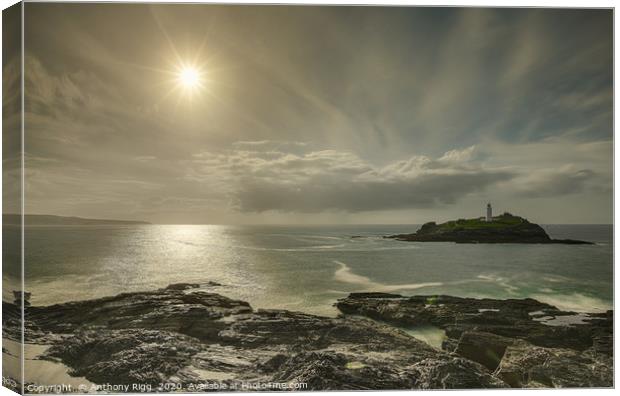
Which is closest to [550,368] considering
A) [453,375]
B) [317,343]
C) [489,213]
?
[453,375]

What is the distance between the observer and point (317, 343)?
4.09 meters

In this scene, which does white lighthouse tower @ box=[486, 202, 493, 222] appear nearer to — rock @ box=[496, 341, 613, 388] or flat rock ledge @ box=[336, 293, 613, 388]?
flat rock ledge @ box=[336, 293, 613, 388]

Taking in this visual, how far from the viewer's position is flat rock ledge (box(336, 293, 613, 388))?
13.3ft

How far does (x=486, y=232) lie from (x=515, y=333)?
0.93 meters

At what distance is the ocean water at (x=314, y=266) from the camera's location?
4.09 meters

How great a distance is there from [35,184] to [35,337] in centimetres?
131

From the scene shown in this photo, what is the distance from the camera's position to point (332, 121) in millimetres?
4332

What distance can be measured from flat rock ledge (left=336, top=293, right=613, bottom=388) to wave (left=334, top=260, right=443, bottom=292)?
7 centimetres

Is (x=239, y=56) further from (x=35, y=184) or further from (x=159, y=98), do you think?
(x=35, y=184)

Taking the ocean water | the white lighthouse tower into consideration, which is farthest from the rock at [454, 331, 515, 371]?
the white lighthouse tower

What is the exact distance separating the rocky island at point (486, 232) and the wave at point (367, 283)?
0.45m

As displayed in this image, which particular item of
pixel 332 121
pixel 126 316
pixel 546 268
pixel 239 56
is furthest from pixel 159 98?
pixel 546 268

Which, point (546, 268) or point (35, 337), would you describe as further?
point (546, 268)

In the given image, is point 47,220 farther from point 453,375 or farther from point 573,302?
point 573,302
